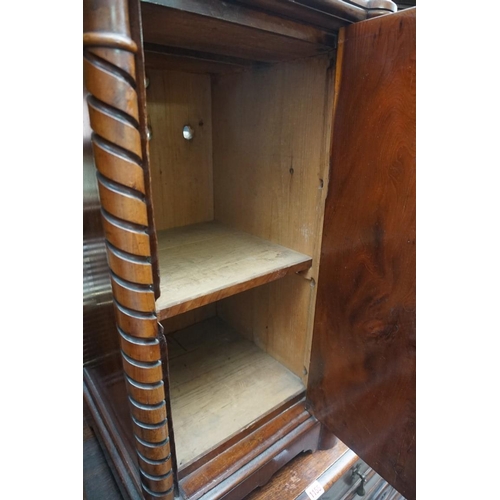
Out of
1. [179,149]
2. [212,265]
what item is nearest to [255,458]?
[212,265]

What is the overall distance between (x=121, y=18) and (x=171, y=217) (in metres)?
0.58

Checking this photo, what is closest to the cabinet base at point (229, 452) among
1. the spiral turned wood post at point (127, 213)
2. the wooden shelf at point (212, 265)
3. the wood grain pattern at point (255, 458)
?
the wood grain pattern at point (255, 458)

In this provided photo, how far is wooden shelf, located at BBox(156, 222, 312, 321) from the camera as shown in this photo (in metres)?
0.50

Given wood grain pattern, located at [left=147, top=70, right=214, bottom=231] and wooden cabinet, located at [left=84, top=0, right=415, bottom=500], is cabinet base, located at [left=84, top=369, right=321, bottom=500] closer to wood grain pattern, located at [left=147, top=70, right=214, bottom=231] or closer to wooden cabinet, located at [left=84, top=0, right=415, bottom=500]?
wooden cabinet, located at [left=84, top=0, right=415, bottom=500]

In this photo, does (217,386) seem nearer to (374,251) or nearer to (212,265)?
(212,265)

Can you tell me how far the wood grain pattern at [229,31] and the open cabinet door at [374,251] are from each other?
7 cm

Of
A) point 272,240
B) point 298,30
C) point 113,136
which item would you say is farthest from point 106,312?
point 298,30

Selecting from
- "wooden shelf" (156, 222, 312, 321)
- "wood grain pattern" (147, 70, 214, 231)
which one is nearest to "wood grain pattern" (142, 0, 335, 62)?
"wood grain pattern" (147, 70, 214, 231)

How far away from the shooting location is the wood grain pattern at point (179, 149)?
773 millimetres

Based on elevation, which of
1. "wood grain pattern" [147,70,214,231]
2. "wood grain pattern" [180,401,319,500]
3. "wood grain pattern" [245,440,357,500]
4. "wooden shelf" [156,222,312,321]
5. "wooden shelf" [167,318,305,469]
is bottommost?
"wood grain pattern" [245,440,357,500]

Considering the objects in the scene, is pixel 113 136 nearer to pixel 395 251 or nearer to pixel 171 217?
pixel 395 251

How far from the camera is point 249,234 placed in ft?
2.57

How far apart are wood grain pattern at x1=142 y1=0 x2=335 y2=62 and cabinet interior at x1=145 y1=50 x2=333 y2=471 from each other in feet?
0.20

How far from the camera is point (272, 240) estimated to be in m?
0.73
